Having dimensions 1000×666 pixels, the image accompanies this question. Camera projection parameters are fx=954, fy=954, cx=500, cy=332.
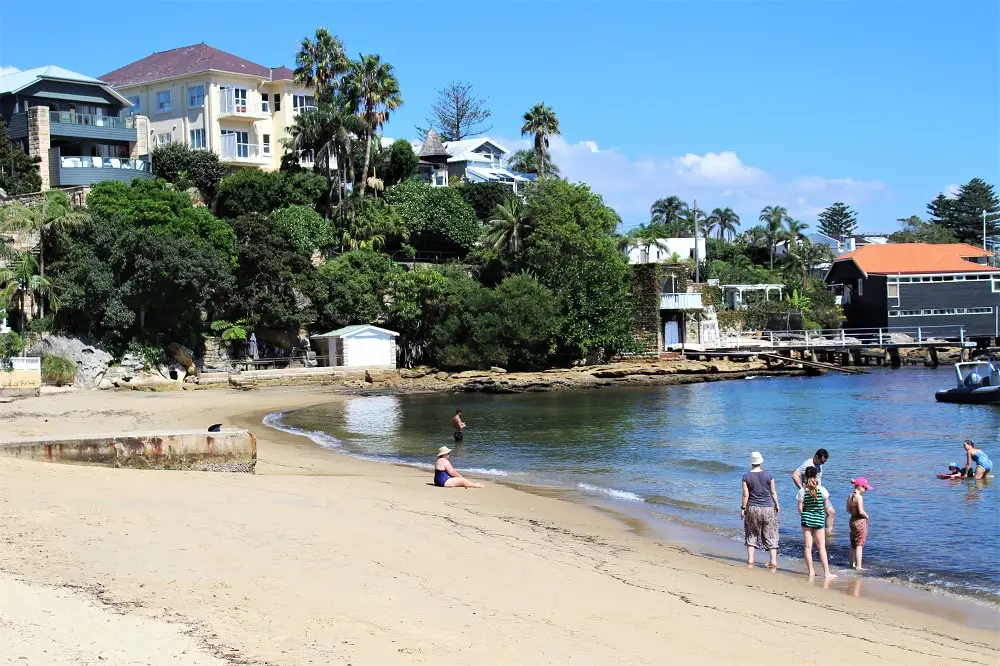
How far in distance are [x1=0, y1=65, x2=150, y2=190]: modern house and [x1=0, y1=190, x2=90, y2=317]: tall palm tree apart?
37.3 ft

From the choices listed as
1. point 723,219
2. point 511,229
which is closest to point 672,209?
point 723,219

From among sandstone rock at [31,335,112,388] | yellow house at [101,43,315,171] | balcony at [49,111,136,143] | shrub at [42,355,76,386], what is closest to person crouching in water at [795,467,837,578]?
shrub at [42,355,76,386]

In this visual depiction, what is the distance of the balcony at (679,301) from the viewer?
203 feet

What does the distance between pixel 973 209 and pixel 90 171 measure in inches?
4239

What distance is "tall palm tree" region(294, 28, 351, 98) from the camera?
6081 centimetres

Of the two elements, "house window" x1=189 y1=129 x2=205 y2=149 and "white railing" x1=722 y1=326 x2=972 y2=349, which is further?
"white railing" x1=722 y1=326 x2=972 y2=349

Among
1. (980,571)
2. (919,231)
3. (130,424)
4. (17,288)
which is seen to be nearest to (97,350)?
(17,288)

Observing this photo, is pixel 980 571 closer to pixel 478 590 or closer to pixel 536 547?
pixel 536 547

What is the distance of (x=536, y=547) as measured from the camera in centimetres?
1296

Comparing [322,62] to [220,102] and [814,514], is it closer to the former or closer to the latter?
[220,102]

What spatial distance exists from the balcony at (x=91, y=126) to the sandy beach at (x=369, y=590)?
161 feet

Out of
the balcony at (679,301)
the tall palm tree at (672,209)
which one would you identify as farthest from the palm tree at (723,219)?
the balcony at (679,301)

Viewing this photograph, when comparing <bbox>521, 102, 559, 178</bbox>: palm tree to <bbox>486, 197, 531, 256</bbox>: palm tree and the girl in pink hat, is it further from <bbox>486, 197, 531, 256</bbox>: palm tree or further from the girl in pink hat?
the girl in pink hat

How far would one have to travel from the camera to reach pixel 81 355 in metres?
44.5
